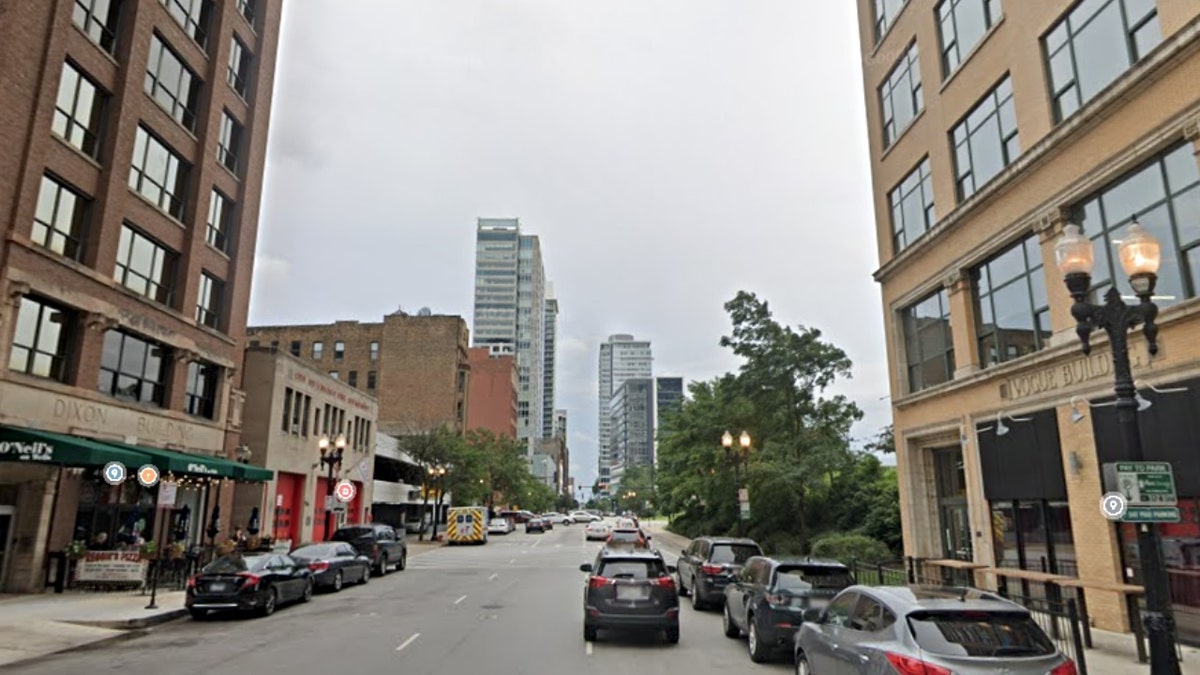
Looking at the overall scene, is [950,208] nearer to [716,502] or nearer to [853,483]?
[853,483]

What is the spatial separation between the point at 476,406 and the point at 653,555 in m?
120

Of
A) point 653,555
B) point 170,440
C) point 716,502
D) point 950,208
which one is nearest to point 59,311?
point 170,440

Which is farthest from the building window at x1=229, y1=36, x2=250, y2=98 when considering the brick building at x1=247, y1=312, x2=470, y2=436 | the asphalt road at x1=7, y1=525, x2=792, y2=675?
the brick building at x1=247, y1=312, x2=470, y2=436

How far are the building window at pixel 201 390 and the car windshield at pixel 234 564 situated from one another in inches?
515

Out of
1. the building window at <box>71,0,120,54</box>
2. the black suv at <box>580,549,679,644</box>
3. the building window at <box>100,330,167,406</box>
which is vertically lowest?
the black suv at <box>580,549,679,644</box>

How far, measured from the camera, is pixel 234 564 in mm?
17281

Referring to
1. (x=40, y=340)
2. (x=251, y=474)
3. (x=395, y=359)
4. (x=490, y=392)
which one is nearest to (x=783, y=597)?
(x=40, y=340)

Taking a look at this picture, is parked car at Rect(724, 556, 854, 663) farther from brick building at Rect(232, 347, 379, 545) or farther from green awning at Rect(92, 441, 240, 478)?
brick building at Rect(232, 347, 379, 545)

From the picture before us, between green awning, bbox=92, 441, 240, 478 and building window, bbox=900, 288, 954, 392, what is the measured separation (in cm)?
2263

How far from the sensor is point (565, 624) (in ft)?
51.0

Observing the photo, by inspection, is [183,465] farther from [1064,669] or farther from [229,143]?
[1064,669]

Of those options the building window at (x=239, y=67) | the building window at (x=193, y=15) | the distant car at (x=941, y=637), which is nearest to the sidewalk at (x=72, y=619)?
the distant car at (x=941, y=637)

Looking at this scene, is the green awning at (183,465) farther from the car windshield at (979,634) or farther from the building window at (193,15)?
the car windshield at (979,634)

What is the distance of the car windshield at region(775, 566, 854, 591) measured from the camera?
11.8 m
